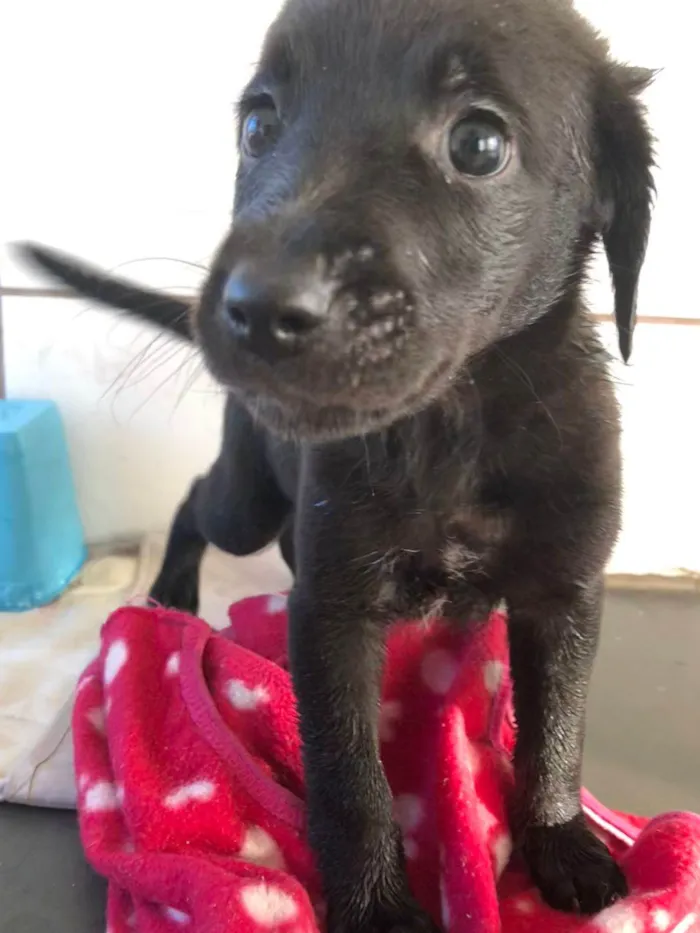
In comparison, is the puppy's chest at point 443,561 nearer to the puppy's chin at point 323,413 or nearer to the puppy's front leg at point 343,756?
the puppy's front leg at point 343,756

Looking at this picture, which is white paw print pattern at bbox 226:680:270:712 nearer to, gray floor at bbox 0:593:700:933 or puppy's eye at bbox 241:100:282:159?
gray floor at bbox 0:593:700:933

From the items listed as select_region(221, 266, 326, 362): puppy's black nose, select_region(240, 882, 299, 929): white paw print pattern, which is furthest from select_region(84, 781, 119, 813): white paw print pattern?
select_region(221, 266, 326, 362): puppy's black nose

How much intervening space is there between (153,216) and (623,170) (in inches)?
38.6

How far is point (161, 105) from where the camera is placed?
152 centimetres

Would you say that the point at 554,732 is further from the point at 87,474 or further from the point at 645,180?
the point at 87,474

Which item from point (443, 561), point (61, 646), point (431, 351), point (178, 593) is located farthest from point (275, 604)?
point (431, 351)

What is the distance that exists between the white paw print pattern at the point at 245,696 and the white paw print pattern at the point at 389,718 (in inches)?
6.2

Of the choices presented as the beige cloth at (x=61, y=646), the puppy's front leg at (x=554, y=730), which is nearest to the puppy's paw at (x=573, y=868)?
the puppy's front leg at (x=554, y=730)

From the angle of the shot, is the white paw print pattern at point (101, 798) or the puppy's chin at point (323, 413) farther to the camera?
the white paw print pattern at point (101, 798)

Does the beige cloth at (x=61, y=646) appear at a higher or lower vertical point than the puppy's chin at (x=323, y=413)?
lower

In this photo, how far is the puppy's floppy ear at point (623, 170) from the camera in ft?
2.60

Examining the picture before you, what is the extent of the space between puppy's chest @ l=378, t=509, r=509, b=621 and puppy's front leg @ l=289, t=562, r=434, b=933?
0.16 feet

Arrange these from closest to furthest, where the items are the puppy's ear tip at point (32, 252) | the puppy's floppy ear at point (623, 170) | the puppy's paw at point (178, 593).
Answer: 1. the puppy's floppy ear at point (623, 170)
2. the puppy's ear tip at point (32, 252)
3. the puppy's paw at point (178, 593)

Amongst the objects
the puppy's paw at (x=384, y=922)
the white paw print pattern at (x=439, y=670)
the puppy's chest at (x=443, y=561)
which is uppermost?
the puppy's chest at (x=443, y=561)
